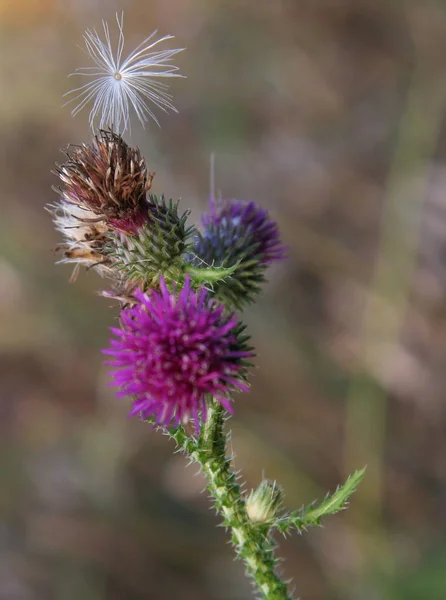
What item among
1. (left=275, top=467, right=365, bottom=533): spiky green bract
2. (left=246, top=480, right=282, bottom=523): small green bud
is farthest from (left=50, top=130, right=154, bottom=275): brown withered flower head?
(left=275, top=467, right=365, bottom=533): spiky green bract

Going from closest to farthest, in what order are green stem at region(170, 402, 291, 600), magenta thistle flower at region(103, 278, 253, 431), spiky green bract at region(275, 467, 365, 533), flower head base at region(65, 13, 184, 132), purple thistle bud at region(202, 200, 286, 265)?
magenta thistle flower at region(103, 278, 253, 431) < spiky green bract at region(275, 467, 365, 533) < green stem at region(170, 402, 291, 600) < flower head base at region(65, 13, 184, 132) < purple thistle bud at region(202, 200, 286, 265)

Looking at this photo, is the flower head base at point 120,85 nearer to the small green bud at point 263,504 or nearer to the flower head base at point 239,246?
the flower head base at point 239,246

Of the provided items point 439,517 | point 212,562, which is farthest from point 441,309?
point 212,562

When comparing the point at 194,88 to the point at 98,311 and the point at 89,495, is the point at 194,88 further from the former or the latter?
the point at 89,495

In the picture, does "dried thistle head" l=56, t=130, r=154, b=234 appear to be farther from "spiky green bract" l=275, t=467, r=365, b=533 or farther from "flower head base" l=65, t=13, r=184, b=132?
"spiky green bract" l=275, t=467, r=365, b=533

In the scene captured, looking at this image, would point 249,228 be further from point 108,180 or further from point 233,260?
point 108,180

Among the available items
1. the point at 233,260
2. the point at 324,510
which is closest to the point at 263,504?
the point at 324,510

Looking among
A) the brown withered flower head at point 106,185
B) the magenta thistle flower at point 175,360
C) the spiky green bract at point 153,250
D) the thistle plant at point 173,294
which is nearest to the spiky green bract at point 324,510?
the thistle plant at point 173,294

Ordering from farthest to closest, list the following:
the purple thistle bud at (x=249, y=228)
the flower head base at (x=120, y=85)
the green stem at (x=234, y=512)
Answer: the purple thistle bud at (x=249, y=228) → the flower head base at (x=120, y=85) → the green stem at (x=234, y=512)
